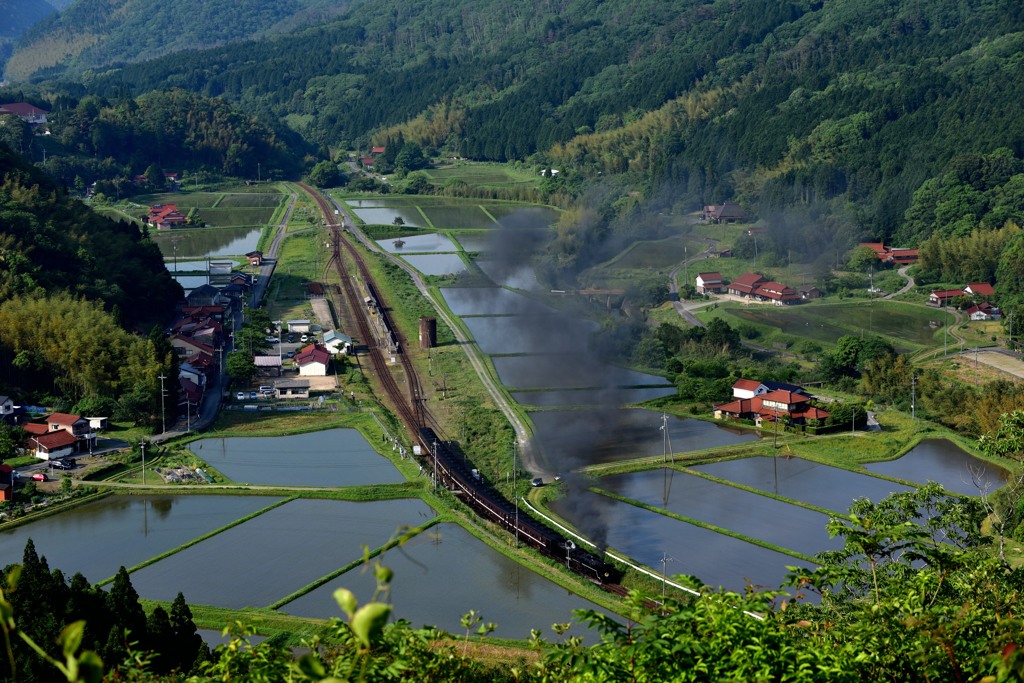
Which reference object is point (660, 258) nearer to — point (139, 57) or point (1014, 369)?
point (1014, 369)

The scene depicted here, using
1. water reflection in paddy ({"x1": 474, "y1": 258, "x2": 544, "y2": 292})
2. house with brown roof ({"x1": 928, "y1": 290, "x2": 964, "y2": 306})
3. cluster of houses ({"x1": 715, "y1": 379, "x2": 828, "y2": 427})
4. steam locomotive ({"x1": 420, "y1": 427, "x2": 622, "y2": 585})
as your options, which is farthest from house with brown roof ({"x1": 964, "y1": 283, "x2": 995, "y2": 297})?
steam locomotive ({"x1": 420, "y1": 427, "x2": 622, "y2": 585})

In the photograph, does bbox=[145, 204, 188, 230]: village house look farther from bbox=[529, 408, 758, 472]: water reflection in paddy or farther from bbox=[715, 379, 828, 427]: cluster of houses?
bbox=[715, 379, 828, 427]: cluster of houses

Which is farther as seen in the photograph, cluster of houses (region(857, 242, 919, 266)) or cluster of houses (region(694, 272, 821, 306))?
cluster of houses (region(857, 242, 919, 266))

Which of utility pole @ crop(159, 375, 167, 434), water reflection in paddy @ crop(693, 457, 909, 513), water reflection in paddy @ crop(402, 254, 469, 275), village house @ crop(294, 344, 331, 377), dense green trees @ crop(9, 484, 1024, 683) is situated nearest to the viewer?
dense green trees @ crop(9, 484, 1024, 683)

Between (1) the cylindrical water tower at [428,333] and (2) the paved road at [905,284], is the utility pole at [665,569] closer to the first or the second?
(1) the cylindrical water tower at [428,333]

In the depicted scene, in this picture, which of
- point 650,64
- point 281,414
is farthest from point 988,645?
point 650,64

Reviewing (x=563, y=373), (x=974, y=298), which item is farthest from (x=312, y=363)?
(x=974, y=298)
